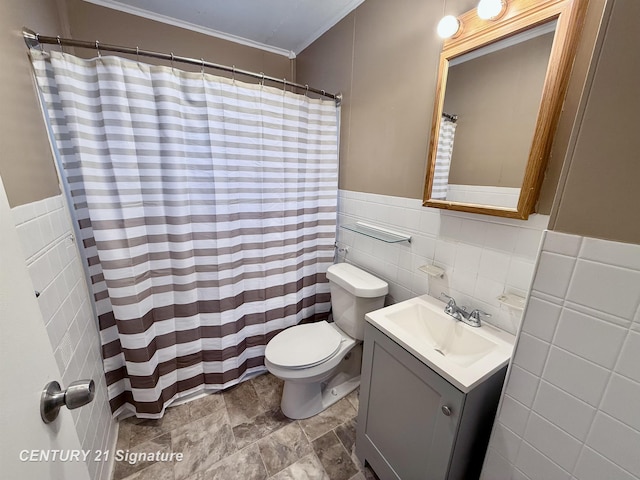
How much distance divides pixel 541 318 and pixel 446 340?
20.6 inches

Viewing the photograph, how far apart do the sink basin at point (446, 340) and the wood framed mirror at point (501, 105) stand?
1.57 feet

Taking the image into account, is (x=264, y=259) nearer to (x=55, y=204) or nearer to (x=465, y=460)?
(x=55, y=204)

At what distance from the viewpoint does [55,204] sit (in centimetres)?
101


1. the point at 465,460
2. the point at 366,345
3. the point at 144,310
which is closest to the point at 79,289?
the point at 144,310

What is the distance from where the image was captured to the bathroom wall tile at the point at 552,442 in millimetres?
638

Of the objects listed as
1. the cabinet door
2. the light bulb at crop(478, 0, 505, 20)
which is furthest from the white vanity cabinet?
the light bulb at crop(478, 0, 505, 20)

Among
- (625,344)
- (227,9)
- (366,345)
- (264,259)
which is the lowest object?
(366,345)

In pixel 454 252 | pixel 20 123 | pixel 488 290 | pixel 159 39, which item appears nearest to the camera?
pixel 20 123

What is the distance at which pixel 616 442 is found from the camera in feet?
1.85

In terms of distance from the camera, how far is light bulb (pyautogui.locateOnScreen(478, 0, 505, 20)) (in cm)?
89

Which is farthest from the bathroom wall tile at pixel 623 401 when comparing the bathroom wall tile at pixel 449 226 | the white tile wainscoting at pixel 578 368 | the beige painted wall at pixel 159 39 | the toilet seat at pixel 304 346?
the beige painted wall at pixel 159 39

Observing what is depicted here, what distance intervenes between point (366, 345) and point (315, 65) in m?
1.97

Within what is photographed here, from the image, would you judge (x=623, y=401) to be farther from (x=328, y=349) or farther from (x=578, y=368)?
(x=328, y=349)

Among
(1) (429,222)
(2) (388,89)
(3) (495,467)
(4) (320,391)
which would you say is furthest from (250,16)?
(3) (495,467)
